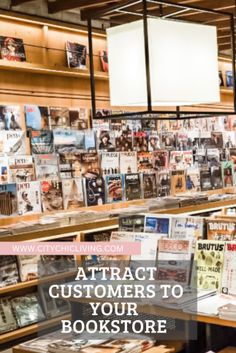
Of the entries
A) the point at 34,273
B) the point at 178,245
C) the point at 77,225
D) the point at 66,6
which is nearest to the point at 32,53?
the point at 66,6

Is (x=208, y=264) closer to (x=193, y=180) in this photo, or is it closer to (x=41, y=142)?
(x=41, y=142)

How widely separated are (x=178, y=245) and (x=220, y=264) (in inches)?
10.0

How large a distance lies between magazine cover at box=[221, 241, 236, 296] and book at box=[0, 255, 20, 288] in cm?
232

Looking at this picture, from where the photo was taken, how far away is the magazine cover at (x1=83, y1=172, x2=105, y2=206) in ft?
18.2

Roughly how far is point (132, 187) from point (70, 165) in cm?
78

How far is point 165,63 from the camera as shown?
2502mm

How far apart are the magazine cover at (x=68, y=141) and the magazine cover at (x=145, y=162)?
0.81 meters

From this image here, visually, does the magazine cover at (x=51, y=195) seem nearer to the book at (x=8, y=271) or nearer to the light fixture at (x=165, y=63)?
the book at (x=8, y=271)

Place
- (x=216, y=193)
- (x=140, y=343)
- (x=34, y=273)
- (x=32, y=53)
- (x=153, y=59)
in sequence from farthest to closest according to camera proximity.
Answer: (x=216, y=193), (x=32, y=53), (x=34, y=273), (x=140, y=343), (x=153, y=59)

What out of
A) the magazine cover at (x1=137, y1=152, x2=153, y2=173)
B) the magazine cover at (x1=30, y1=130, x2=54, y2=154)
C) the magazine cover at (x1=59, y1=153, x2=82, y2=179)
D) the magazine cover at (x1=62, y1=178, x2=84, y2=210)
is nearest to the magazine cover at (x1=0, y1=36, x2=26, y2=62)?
the magazine cover at (x1=30, y1=130, x2=54, y2=154)

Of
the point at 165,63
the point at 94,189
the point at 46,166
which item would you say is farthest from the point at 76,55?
the point at 165,63

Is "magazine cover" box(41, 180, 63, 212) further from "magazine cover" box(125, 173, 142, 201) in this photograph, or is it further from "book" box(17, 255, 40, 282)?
"magazine cover" box(125, 173, 142, 201)

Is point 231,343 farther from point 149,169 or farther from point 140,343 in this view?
point 149,169

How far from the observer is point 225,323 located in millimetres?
2592
